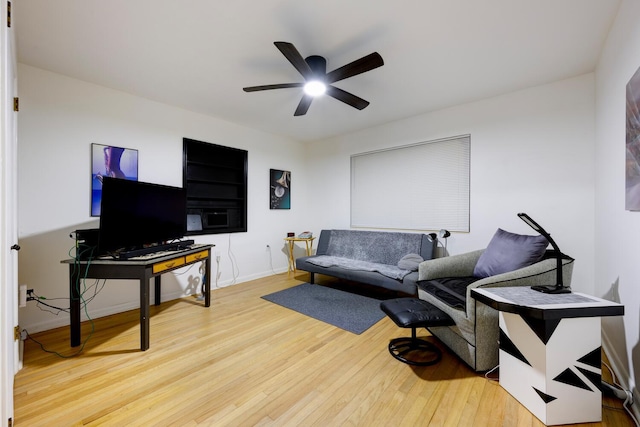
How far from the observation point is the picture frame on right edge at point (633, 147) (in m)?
1.51

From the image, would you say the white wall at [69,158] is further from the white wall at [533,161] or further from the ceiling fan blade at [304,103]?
the white wall at [533,161]

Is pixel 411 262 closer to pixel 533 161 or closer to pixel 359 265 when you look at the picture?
pixel 359 265

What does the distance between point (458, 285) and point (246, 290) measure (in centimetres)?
280

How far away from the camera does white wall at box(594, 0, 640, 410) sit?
1570mm

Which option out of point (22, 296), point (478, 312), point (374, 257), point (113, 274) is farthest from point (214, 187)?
point (478, 312)

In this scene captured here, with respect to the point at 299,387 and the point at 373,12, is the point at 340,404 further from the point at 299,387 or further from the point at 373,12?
the point at 373,12

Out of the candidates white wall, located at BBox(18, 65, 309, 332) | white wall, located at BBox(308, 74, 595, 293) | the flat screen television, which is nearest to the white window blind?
white wall, located at BBox(308, 74, 595, 293)

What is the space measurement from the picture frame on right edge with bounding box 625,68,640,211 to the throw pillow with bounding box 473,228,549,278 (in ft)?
2.18

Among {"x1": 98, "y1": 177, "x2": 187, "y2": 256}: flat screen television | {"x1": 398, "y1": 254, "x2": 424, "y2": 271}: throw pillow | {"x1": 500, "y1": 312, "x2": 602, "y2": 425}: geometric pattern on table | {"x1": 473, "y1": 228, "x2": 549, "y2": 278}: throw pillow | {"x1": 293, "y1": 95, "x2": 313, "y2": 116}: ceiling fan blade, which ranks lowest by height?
{"x1": 500, "y1": 312, "x2": 602, "y2": 425}: geometric pattern on table

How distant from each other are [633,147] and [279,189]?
166 inches

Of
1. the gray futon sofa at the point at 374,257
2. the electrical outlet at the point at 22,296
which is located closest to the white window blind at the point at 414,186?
the gray futon sofa at the point at 374,257

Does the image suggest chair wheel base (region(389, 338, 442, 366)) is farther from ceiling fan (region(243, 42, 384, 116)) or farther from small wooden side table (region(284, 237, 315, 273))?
small wooden side table (region(284, 237, 315, 273))

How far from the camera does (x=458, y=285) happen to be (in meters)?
2.41

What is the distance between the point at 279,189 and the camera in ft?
15.9
